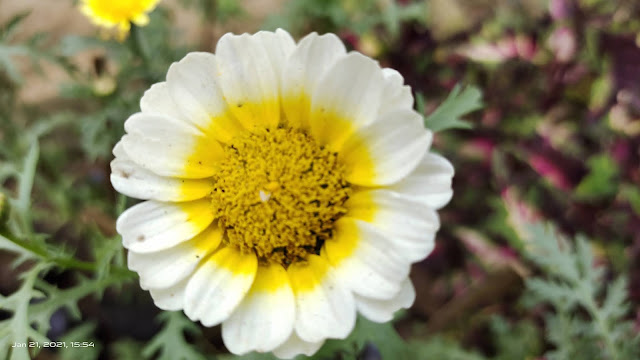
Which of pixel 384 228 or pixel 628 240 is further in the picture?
pixel 628 240

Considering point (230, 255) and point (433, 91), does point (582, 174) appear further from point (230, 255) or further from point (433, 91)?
point (230, 255)

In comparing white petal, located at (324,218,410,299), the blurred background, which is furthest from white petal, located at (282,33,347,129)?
the blurred background

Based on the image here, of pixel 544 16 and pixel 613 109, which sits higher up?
pixel 544 16

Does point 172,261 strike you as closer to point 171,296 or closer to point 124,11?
point 171,296

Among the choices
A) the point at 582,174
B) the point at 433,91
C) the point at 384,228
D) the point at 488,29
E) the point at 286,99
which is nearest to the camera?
the point at 384,228

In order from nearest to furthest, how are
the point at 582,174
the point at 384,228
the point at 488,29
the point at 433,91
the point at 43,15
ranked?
the point at 384,228
the point at 582,174
the point at 433,91
the point at 488,29
the point at 43,15

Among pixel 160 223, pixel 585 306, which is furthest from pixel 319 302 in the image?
pixel 585 306

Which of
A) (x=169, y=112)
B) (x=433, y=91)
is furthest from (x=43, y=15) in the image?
(x=169, y=112)
